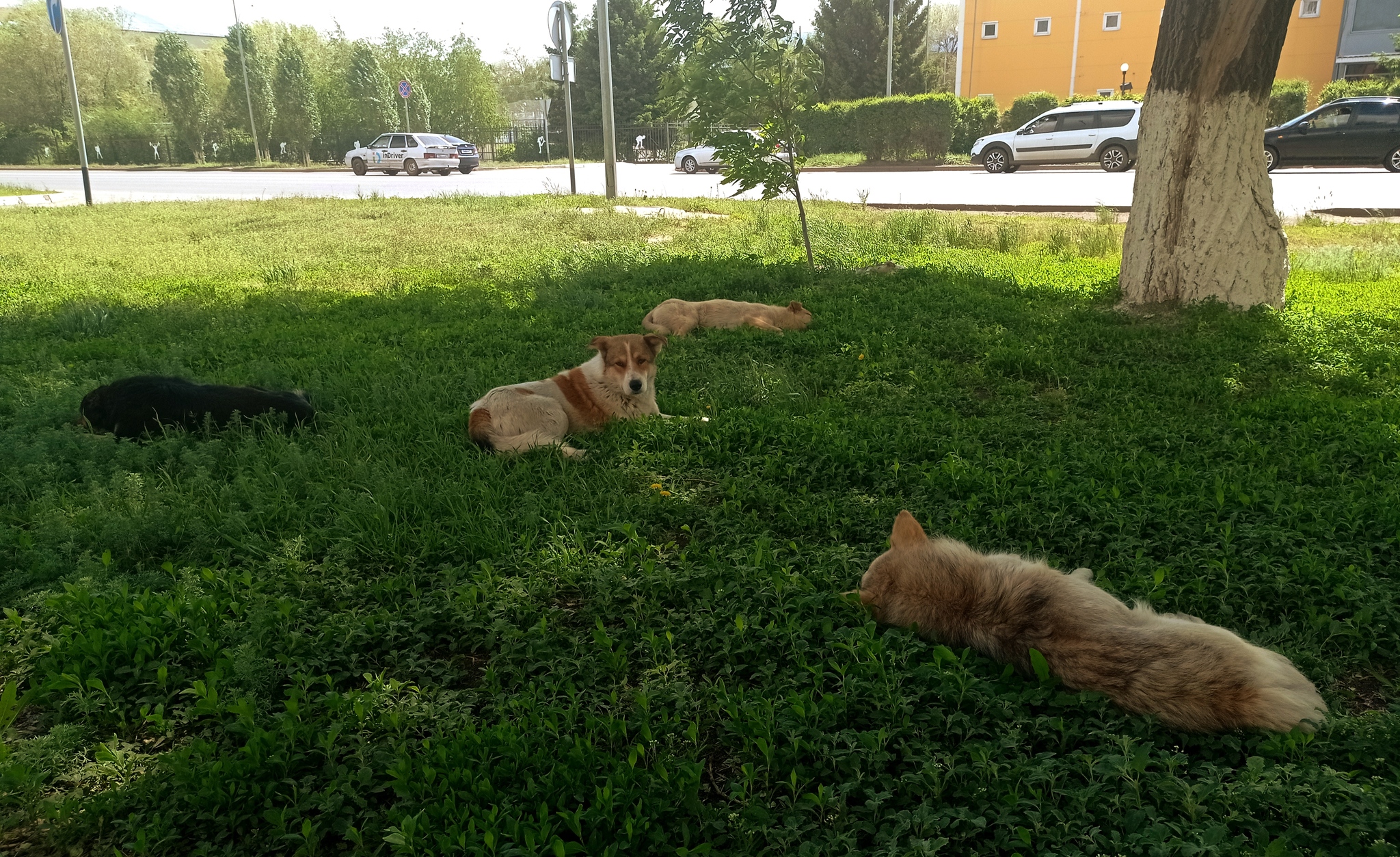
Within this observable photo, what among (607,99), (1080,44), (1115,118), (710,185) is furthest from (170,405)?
(1080,44)

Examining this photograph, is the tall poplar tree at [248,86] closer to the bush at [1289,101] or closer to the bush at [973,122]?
the bush at [973,122]

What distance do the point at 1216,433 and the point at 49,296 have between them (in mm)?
12329

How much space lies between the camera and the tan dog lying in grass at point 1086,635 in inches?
105

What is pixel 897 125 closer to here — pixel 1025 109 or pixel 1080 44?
pixel 1025 109

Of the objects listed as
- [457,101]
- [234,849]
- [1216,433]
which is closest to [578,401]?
[234,849]

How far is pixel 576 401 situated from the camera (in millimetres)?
5691

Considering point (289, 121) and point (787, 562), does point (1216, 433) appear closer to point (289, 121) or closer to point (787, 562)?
point (787, 562)

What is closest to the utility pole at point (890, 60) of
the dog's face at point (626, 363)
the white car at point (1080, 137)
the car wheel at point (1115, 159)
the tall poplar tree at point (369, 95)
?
the white car at point (1080, 137)

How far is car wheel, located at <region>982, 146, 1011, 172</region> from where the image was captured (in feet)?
91.1

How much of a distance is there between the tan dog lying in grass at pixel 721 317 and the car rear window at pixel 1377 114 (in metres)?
21.6

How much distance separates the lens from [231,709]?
2834 millimetres

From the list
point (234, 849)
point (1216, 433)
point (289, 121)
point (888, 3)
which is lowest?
point (234, 849)

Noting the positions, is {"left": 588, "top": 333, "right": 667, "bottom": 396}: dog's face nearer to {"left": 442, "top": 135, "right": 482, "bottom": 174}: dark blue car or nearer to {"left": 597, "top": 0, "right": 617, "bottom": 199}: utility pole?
{"left": 597, "top": 0, "right": 617, "bottom": 199}: utility pole

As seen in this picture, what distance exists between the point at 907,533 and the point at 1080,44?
53.7 metres
